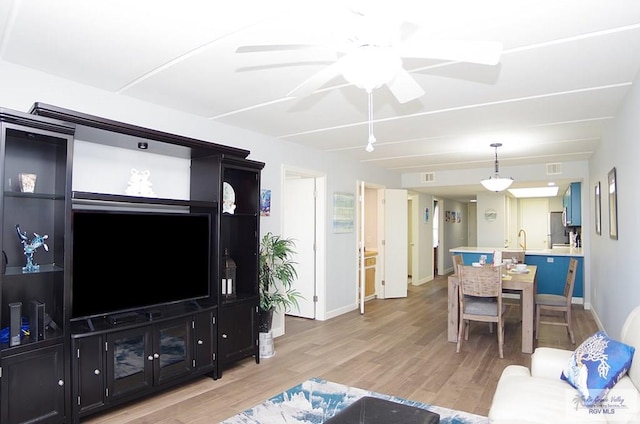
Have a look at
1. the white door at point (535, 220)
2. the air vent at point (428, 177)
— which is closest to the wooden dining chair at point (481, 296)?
the air vent at point (428, 177)

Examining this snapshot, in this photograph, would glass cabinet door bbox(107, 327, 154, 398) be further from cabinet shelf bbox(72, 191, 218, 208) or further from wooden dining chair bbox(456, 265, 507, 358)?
wooden dining chair bbox(456, 265, 507, 358)

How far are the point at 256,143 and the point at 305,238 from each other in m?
1.85

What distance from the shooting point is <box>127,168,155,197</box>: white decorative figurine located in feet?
10.8

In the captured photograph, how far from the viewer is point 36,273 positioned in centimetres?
260

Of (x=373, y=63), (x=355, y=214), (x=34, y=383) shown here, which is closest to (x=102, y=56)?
(x=373, y=63)

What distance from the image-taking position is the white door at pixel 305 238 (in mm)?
5902

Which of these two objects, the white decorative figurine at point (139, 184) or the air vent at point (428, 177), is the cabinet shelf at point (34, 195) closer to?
the white decorative figurine at point (139, 184)

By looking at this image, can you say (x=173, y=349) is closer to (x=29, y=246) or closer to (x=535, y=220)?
(x=29, y=246)

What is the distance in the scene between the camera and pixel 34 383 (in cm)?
246

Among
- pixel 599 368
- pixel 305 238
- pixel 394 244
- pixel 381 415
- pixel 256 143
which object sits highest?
pixel 256 143

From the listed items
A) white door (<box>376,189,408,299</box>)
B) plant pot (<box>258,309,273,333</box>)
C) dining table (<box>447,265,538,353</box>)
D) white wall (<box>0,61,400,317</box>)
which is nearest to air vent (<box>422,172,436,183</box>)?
white wall (<box>0,61,400,317</box>)

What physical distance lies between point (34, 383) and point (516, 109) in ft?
14.1

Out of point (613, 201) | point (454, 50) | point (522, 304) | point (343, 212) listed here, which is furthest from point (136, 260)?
point (613, 201)

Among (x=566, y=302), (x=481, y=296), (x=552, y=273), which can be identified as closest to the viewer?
(x=481, y=296)
